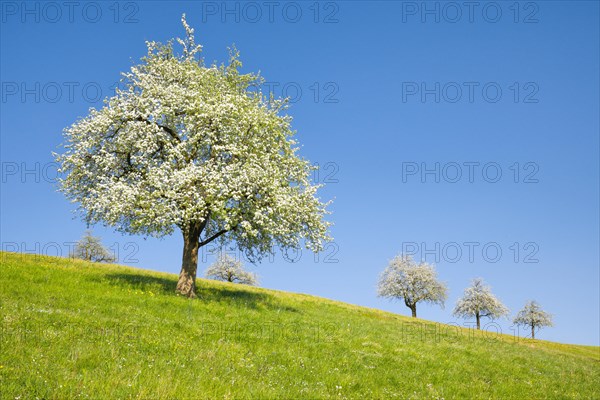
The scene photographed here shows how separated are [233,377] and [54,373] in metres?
4.57

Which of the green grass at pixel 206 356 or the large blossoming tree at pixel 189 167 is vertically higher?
the large blossoming tree at pixel 189 167

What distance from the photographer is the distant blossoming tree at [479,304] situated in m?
91.1

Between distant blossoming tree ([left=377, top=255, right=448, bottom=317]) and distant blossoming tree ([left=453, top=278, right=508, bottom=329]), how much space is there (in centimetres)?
1533

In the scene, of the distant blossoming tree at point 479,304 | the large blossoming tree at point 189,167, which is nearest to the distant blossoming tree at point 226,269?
the distant blossoming tree at point 479,304

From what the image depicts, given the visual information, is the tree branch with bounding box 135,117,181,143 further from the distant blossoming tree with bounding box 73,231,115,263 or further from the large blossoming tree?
the distant blossoming tree with bounding box 73,231,115,263

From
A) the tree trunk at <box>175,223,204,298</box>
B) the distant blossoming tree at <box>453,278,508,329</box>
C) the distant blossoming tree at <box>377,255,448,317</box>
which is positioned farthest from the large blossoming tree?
the distant blossoming tree at <box>453,278,508,329</box>

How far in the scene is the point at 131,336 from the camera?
15.7 metres

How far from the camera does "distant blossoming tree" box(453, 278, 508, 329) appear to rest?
3585 inches

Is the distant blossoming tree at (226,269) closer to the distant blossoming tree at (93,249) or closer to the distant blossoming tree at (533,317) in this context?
the distant blossoming tree at (93,249)

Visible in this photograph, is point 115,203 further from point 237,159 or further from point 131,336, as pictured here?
point 131,336

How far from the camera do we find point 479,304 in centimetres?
9150

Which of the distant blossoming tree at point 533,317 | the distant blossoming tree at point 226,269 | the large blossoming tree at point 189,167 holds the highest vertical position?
the large blossoming tree at point 189,167

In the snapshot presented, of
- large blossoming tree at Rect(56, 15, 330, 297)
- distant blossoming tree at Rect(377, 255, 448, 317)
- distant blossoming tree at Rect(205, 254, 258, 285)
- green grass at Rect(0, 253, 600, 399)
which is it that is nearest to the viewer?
green grass at Rect(0, 253, 600, 399)

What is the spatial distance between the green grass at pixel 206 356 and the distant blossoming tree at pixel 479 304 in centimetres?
6710
